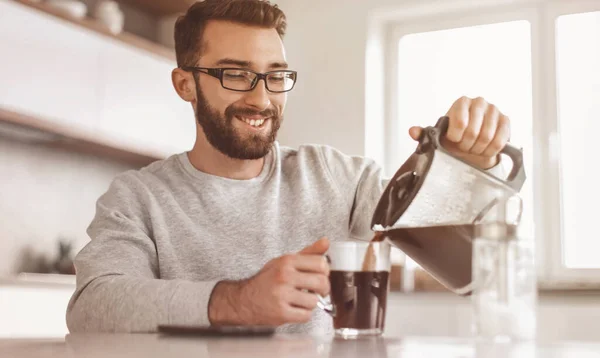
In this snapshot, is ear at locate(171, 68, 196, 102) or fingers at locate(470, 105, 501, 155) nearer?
fingers at locate(470, 105, 501, 155)

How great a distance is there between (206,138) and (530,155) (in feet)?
6.88

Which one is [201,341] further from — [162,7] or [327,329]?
[162,7]

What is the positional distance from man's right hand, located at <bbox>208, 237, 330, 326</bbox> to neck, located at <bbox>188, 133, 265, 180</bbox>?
0.67 m

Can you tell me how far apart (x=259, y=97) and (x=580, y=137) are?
2103mm

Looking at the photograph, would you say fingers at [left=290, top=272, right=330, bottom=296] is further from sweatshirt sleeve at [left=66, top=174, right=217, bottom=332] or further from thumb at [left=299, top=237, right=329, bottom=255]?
sweatshirt sleeve at [left=66, top=174, right=217, bottom=332]

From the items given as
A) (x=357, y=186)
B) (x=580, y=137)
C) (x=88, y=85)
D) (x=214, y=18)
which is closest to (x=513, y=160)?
(x=357, y=186)

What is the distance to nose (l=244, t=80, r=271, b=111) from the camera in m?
1.66

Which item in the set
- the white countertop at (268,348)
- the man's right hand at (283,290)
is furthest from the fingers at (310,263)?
the white countertop at (268,348)

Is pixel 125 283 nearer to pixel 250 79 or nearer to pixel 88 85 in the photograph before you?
pixel 250 79

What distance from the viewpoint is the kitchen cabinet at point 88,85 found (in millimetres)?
2988

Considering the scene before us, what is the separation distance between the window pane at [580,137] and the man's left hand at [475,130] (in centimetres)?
230

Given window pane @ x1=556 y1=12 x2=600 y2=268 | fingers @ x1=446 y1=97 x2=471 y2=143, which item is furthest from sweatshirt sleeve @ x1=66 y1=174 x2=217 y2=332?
window pane @ x1=556 y1=12 x2=600 y2=268

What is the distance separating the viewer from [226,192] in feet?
5.28

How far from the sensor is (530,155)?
3402 millimetres
